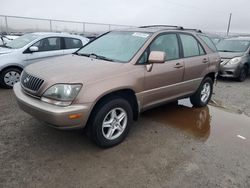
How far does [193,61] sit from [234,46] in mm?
5966

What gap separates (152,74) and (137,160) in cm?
139

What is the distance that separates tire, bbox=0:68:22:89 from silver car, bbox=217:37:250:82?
7014 mm

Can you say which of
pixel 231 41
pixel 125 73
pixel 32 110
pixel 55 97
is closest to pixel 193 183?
pixel 125 73

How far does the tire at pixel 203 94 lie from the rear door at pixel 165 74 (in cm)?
92

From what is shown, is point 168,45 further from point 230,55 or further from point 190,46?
point 230,55

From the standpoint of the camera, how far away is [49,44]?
7.10m

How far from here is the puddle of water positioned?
13.7 feet

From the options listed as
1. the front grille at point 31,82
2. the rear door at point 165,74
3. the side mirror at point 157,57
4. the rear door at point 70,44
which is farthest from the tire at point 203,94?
the rear door at point 70,44

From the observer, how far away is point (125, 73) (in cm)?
342

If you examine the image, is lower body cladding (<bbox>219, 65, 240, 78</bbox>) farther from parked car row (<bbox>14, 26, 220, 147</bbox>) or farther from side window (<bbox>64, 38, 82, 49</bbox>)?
side window (<bbox>64, 38, 82, 49</bbox>)

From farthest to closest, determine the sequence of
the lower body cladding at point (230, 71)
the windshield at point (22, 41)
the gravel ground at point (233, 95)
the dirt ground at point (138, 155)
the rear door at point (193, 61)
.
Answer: the lower body cladding at point (230, 71) < the windshield at point (22, 41) < the gravel ground at point (233, 95) < the rear door at point (193, 61) < the dirt ground at point (138, 155)

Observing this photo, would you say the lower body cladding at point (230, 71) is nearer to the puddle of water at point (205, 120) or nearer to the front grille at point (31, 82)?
the puddle of water at point (205, 120)

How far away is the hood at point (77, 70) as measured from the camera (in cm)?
305

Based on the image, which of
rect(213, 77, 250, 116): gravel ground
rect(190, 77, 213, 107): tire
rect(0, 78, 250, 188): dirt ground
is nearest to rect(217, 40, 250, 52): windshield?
rect(213, 77, 250, 116): gravel ground
